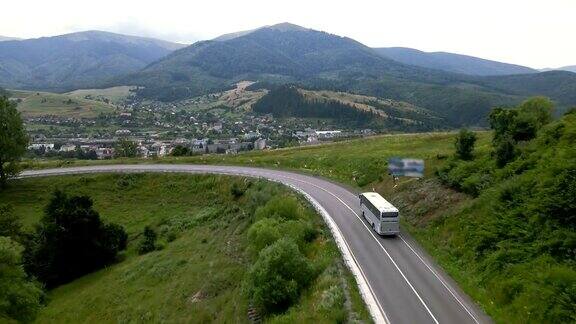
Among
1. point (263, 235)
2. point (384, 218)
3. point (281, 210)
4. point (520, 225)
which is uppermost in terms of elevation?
point (520, 225)

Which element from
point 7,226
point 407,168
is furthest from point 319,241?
point 7,226

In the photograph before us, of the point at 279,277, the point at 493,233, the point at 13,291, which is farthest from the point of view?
the point at 493,233

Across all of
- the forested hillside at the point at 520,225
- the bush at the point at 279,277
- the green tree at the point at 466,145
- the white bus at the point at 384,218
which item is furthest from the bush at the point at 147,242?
the green tree at the point at 466,145

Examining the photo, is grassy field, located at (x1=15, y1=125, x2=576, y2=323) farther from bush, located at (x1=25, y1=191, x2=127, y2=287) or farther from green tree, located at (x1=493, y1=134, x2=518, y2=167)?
bush, located at (x1=25, y1=191, x2=127, y2=287)

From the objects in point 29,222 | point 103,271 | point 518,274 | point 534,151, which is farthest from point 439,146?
point 29,222

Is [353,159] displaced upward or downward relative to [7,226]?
upward

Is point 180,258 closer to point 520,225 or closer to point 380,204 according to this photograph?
point 380,204
